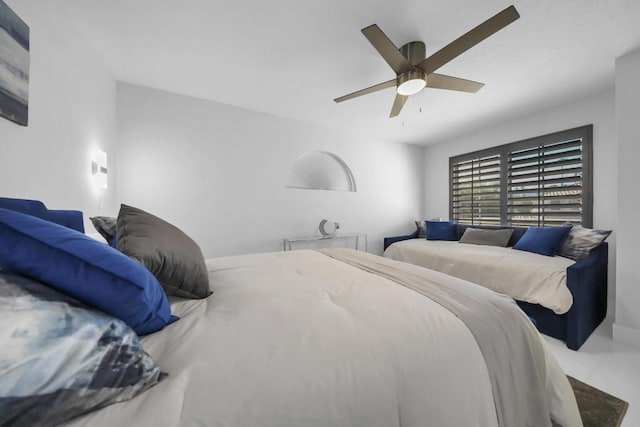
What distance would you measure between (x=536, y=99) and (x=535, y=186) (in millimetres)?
1135

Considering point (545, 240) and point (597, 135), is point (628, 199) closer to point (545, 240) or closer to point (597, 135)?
point (545, 240)

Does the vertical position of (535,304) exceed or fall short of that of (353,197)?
it falls short

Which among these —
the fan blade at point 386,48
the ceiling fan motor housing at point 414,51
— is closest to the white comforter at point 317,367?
the fan blade at point 386,48

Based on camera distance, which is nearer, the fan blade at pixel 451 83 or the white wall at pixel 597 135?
the fan blade at pixel 451 83

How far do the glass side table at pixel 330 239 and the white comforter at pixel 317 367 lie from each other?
242 centimetres

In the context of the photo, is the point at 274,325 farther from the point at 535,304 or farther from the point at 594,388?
the point at 535,304

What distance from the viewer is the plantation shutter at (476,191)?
3.71 m

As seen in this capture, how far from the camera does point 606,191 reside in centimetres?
264

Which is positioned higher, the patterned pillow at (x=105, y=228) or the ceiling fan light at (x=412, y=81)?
the ceiling fan light at (x=412, y=81)

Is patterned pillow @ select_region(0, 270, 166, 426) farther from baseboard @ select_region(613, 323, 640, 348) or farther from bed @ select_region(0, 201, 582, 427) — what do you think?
baseboard @ select_region(613, 323, 640, 348)

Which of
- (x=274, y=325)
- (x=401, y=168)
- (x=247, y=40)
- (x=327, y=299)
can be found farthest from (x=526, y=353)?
(x=401, y=168)

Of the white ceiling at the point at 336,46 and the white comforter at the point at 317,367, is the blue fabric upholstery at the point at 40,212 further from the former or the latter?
the white ceiling at the point at 336,46

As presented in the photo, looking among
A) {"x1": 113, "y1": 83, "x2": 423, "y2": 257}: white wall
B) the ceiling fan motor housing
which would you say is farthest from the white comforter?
{"x1": 113, "y1": 83, "x2": 423, "y2": 257}: white wall

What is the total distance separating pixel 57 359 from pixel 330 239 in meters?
3.51
